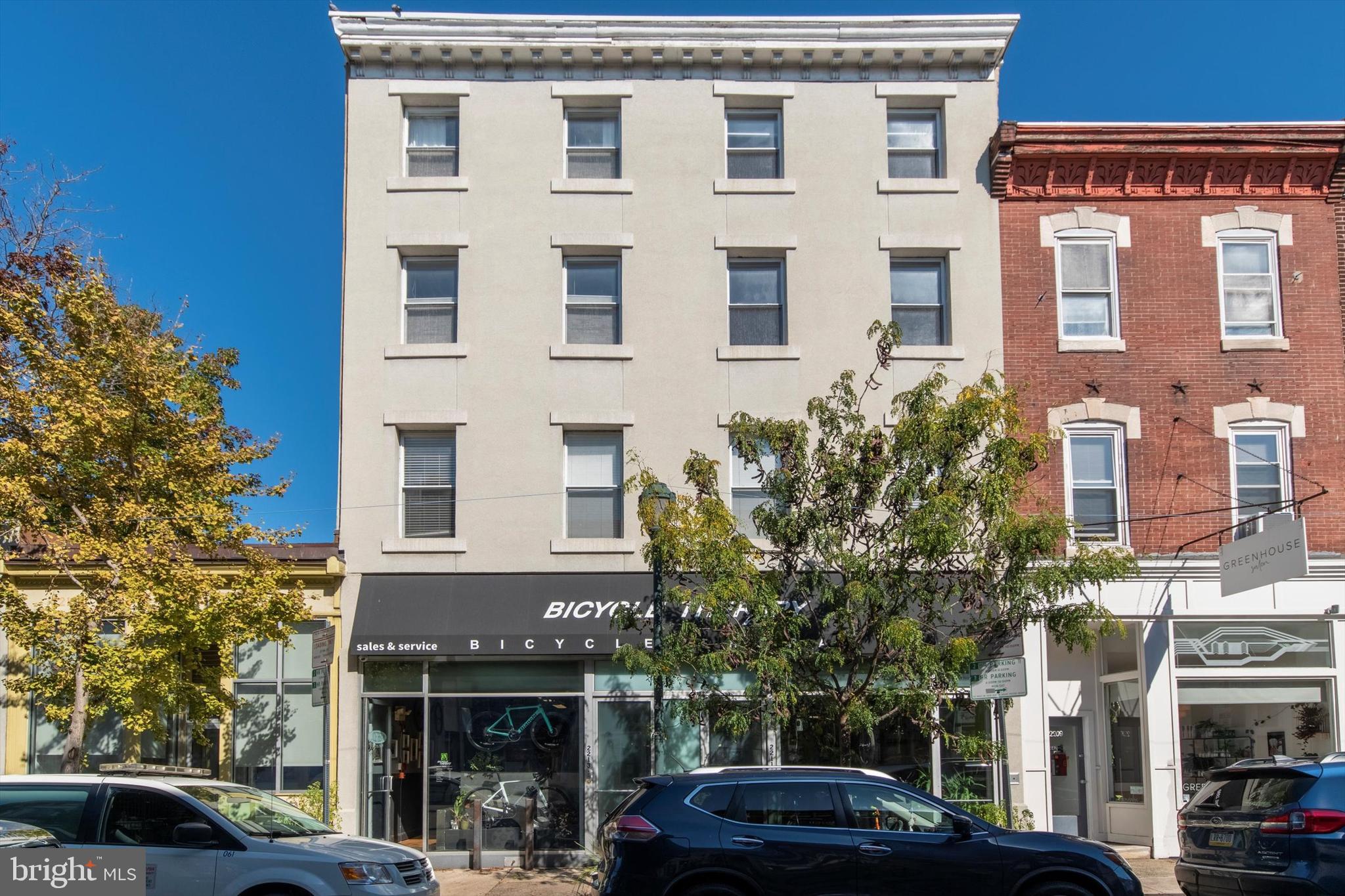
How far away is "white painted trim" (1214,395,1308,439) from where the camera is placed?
18.4 m

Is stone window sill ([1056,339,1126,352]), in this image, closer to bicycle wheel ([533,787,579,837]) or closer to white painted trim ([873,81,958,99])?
white painted trim ([873,81,958,99])

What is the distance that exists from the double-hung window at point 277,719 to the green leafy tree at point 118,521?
1.99 m

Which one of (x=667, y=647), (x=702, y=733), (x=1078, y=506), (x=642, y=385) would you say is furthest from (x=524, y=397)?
(x=1078, y=506)

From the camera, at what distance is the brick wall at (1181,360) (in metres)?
18.2

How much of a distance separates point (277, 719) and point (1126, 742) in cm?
1208

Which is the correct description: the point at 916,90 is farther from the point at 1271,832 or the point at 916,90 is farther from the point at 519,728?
the point at 1271,832

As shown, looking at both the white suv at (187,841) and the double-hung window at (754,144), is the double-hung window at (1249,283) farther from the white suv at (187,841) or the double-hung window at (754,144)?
the white suv at (187,841)

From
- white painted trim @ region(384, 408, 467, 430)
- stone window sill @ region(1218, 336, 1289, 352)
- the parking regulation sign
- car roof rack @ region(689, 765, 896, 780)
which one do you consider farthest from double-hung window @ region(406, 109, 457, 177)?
stone window sill @ region(1218, 336, 1289, 352)

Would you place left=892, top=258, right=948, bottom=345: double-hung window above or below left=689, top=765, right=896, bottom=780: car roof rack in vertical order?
above

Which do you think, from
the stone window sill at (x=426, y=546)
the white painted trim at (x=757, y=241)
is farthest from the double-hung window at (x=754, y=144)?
the stone window sill at (x=426, y=546)

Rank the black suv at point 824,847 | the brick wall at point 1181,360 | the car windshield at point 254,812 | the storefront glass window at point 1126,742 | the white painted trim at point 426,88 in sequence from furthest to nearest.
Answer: the white painted trim at point 426,88 → the brick wall at point 1181,360 → the storefront glass window at point 1126,742 → the car windshield at point 254,812 → the black suv at point 824,847

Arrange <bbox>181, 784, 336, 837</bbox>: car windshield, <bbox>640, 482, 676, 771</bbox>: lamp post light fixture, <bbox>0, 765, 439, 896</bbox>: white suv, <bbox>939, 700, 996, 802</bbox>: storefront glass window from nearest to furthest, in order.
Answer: <bbox>0, 765, 439, 896</bbox>: white suv, <bbox>181, 784, 336, 837</bbox>: car windshield, <bbox>640, 482, 676, 771</bbox>: lamp post light fixture, <bbox>939, 700, 996, 802</bbox>: storefront glass window

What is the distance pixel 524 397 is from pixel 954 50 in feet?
27.4

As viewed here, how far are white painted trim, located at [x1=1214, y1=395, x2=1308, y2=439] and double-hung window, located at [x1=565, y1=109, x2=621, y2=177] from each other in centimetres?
955
